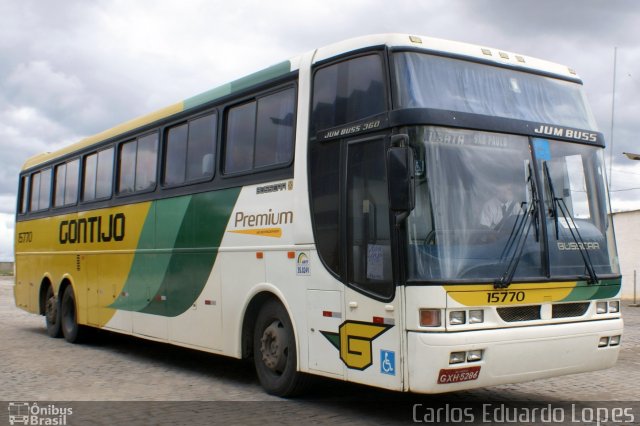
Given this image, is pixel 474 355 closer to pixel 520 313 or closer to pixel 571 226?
pixel 520 313

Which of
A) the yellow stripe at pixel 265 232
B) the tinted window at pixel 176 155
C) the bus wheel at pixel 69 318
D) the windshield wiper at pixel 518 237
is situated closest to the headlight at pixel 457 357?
the windshield wiper at pixel 518 237

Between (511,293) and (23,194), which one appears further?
(23,194)

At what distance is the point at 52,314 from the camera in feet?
53.1

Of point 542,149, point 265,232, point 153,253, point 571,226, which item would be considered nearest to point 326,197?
point 265,232

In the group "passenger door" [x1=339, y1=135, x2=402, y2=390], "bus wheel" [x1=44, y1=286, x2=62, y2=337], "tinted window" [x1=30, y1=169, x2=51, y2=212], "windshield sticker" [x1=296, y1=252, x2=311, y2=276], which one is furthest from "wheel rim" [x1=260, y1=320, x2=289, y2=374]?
"tinted window" [x1=30, y1=169, x2=51, y2=212]

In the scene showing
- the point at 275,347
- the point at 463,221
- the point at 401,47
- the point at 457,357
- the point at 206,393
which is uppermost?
the point at 401,47

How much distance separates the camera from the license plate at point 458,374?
6.82m

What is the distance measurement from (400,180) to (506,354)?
1.82 metres

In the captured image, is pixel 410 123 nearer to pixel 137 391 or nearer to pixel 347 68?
pixel 347 68

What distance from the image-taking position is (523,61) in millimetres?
8500

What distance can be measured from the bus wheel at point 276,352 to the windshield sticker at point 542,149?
3.13m

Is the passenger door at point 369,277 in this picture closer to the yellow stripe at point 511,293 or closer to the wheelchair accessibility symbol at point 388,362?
the wheelchair accessibility symbol at point 388,362

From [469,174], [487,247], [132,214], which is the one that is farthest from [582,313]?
[132,214]

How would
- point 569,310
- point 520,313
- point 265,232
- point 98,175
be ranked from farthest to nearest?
point 98,175 < point 265,232 < point 569,310 < point 520,313
